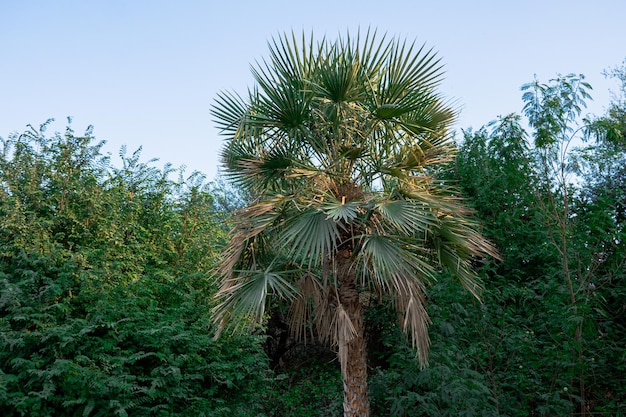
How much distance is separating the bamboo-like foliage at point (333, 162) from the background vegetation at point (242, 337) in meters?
1.61

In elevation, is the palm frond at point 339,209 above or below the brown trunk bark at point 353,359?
above

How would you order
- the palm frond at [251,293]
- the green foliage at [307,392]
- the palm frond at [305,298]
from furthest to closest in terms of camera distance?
the green foliage at [307,392], the palm frond at [305,298], the palm frond at [251,293]

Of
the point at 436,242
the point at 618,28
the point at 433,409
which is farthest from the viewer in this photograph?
the point at 618,28

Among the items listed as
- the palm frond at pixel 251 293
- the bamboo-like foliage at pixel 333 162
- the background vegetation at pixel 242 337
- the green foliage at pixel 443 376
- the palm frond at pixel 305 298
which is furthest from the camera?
the background vegetation at pixel 242 337

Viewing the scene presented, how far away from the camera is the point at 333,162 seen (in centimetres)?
598

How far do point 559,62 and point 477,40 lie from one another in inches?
54.3

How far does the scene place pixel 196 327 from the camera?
27.0 feet

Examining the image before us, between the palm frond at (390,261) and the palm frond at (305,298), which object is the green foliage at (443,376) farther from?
the palm frond at (305,298)

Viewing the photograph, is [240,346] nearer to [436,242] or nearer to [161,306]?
[161,306]

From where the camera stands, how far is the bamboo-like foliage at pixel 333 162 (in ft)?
19.2

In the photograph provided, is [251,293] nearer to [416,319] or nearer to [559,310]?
[416,319]

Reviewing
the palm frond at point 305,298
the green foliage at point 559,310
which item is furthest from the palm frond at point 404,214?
the green foliage at point 559,310

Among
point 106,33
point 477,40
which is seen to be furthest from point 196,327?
point 477,40

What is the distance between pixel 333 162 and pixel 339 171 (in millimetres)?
153
